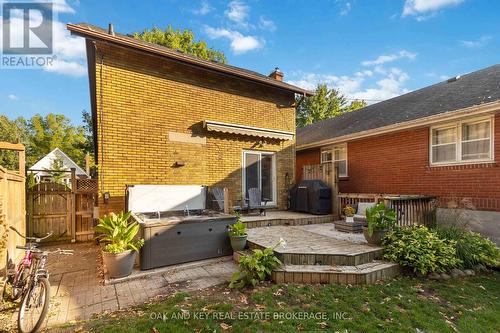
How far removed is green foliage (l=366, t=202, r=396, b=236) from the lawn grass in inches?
48.0

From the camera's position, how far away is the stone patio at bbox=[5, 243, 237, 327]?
347 centimetres

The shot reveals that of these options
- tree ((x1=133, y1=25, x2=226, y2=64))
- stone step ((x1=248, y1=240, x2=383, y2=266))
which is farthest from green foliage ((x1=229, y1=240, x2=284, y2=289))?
tree ((x1=133, y1=25, x2=226, y2=64))

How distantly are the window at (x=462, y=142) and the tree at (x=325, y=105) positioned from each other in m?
20.8

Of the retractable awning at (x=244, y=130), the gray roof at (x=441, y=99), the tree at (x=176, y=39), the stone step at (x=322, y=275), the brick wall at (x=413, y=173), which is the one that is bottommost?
the stone step at (x=322, y=275)

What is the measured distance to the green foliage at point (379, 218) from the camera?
5.37m

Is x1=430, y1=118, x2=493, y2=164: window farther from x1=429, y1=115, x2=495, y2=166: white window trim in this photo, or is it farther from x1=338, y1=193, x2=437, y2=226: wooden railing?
x1=338, y1=193, x2=437, y2=226: wooden railing

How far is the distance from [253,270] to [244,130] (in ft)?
16.3

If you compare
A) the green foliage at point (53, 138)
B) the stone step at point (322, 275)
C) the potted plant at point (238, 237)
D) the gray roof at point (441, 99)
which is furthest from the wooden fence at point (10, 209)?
the green foliage at point (53, 138)

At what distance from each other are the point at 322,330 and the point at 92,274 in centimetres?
431

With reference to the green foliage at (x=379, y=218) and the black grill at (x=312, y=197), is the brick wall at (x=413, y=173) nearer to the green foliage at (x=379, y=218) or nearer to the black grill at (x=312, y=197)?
the black grill at (x=312, y=197)

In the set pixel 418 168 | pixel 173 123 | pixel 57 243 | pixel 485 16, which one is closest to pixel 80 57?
pixel 173 123

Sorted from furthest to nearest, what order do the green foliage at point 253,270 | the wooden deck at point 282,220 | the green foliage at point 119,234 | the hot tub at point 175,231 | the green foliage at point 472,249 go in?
the wooden deck at point 282,220
the green foliage at point 472,249
the hot tub at point 175,231
the green foliage at point 119,234
the green foliage at point 253,270

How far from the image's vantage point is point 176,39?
2205 centimetres

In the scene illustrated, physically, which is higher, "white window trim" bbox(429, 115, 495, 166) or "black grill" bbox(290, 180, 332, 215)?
"white window trim" bbox(429, 115, 495, 166)
